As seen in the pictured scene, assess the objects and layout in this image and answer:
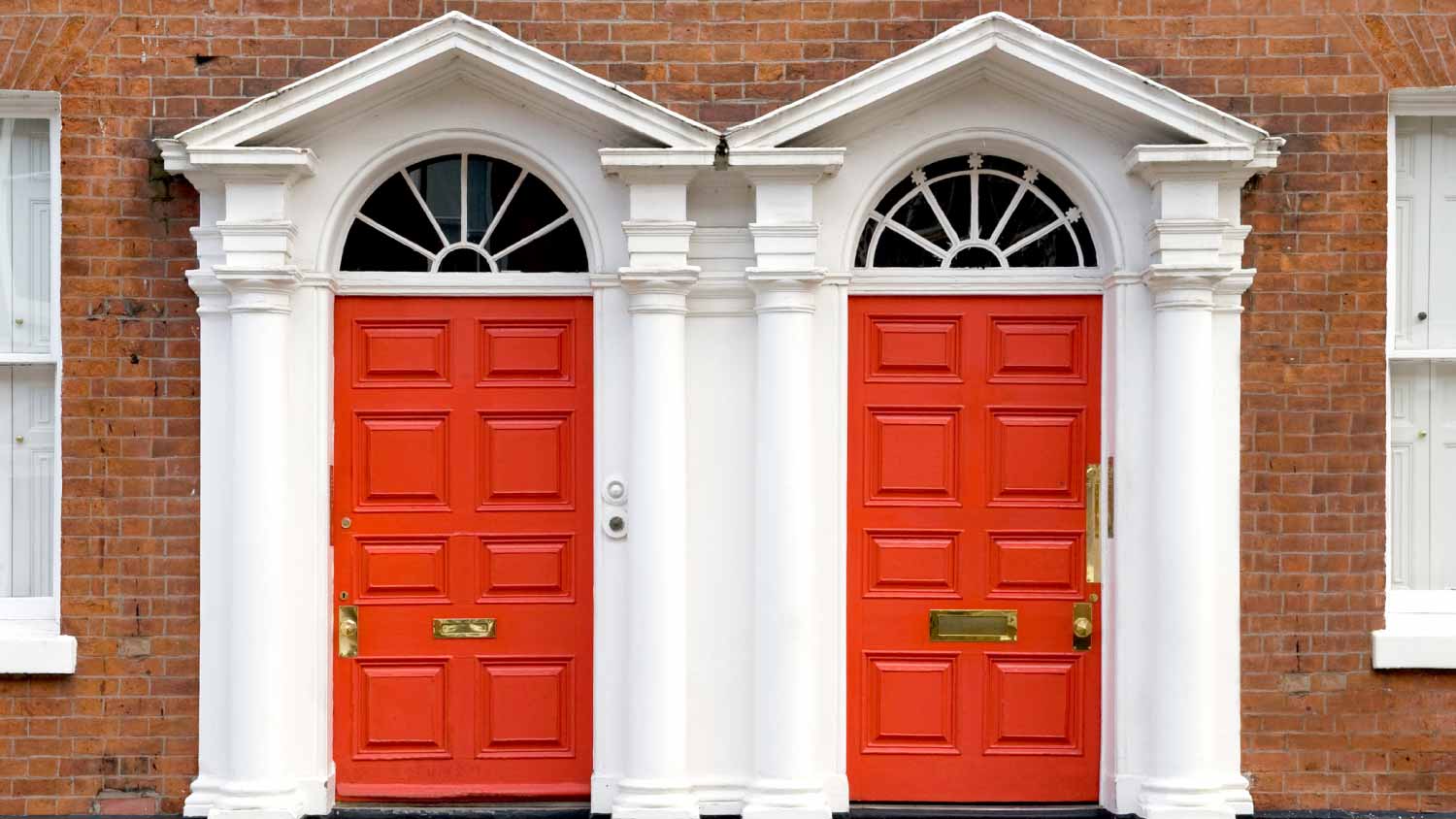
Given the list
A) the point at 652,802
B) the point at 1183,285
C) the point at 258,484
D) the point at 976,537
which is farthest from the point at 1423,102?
the point at 258,484

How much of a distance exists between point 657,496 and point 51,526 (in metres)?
2.86

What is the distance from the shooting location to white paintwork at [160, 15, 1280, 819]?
577cm

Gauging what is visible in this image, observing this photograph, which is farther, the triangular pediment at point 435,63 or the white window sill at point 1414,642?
the white window sill at point 1414,642

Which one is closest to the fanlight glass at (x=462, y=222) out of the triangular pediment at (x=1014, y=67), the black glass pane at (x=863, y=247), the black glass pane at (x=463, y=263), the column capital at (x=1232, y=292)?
the black glass pane at (x=463, y=263)

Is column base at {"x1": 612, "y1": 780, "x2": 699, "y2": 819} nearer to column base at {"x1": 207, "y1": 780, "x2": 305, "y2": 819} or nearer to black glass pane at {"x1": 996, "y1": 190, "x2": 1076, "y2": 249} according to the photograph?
column base at {"x1": 207, "y1": 780, "x2": 305, "y2": 819}

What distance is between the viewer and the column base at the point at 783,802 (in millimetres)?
5836

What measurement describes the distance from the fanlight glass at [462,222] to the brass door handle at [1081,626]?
108 inches

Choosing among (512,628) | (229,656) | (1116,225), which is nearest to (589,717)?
(512,628)

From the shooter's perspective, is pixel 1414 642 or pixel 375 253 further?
pixel 375 253

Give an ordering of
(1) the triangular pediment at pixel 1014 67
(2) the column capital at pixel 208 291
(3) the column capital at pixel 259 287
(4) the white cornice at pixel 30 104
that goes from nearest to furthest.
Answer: (1) the triangular pediment at pixel 1014 67, (3) the column capital at pixel 259 287, (2) the column capital at pixel 208 291, (4) the white cornice at pixel 30 104

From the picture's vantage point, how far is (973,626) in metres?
6.10

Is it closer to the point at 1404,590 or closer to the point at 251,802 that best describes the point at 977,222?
the point at 1404,590

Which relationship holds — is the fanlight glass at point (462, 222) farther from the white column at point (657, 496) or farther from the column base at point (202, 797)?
the column base at point (202, 797)

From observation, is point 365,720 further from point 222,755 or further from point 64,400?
point 64,400
